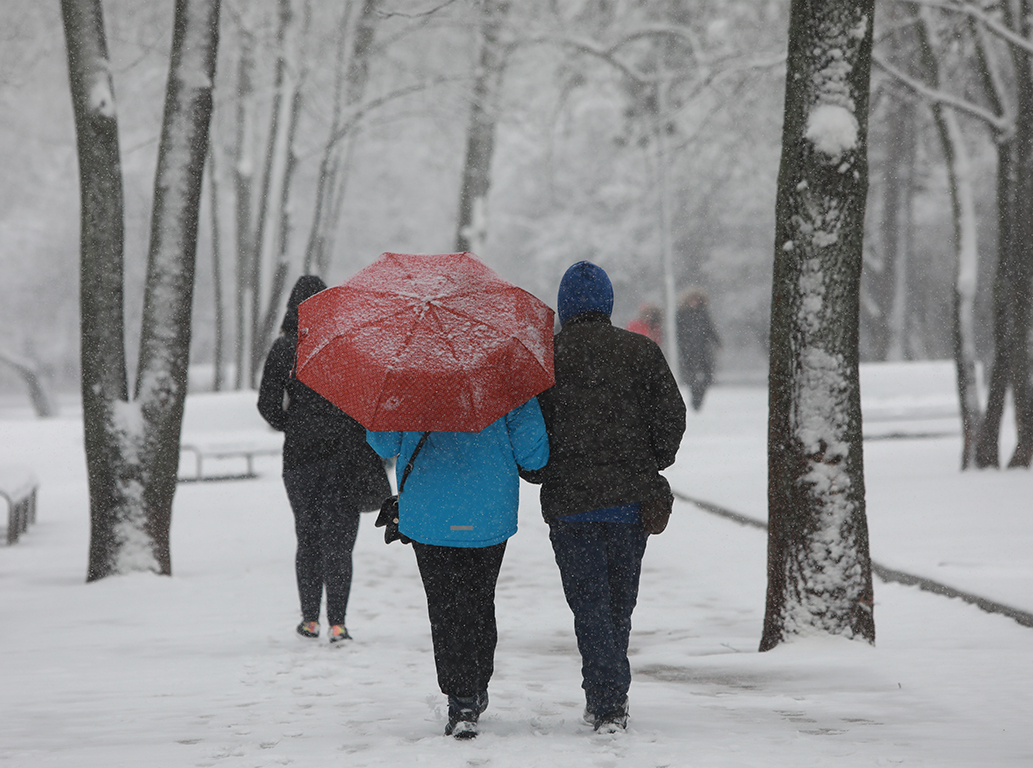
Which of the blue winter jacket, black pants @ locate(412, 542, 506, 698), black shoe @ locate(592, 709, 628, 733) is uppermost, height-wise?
the blue winter jacket

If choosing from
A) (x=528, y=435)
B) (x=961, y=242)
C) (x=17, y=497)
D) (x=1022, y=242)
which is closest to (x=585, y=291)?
(x=528, y=435)

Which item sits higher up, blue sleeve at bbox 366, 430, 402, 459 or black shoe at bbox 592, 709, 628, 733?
blue sleeve at bbox 366, 430, 402, 459

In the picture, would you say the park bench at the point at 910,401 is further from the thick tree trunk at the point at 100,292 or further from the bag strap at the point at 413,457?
the bag strap at the point at 413,457

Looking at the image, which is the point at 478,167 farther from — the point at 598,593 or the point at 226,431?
the point at 598,593

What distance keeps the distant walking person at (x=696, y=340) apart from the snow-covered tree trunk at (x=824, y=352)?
1740cm

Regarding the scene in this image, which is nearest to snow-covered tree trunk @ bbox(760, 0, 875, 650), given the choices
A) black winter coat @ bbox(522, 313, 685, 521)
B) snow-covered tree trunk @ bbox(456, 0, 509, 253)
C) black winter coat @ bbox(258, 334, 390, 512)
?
black winter coat @ bbox(522, 313, 685, 521)

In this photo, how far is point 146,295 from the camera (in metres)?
9.16

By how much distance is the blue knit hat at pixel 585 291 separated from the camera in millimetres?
4879

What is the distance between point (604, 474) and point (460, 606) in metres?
0.78

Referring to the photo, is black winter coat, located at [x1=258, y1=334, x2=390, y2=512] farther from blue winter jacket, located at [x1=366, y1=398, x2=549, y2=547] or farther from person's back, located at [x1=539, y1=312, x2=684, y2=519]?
person's back, located at [x1=539, y1=312, x2=684, y2=519]

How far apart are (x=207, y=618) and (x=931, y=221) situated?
39105mm

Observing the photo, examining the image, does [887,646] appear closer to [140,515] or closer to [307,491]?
[307,491]

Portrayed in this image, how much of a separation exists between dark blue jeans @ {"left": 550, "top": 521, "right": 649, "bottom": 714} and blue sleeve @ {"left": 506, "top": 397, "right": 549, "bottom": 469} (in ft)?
0.92

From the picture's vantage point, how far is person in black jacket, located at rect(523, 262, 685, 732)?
15.4 ft
